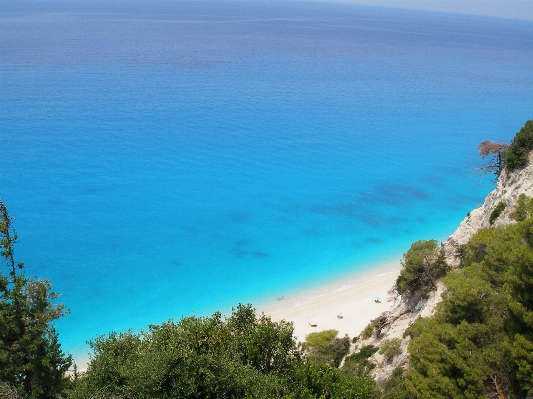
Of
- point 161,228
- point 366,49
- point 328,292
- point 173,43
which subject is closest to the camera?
point 328,292

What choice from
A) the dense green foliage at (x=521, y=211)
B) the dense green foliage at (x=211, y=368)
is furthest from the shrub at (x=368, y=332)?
the dense green foliage at (x=521, y=211)

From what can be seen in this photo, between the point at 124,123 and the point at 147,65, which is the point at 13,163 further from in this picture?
the point at 147,65

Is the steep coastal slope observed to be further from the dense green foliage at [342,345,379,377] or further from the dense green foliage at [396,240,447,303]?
the dense green foliage at [396,240,447,303]

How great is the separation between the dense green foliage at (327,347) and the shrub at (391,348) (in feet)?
10.8

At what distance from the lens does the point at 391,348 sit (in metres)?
21.0

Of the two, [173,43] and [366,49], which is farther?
[366,49]

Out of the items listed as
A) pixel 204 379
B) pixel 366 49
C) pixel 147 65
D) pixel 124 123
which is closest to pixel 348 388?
pixel 204 379

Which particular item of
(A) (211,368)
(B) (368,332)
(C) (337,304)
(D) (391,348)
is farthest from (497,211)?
(A) (211,368)

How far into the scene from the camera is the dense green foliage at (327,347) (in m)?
24.9

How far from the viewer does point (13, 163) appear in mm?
57844

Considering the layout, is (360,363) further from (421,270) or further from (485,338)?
(485,338)

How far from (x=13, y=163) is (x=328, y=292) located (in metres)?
46.4

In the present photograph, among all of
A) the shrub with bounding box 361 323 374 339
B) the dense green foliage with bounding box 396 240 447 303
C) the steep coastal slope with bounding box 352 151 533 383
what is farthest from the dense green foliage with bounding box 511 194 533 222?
the shrub with bounding box 361 323 374 339

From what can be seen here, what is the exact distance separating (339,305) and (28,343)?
2398cm
